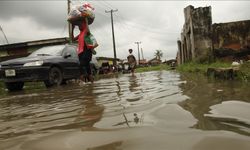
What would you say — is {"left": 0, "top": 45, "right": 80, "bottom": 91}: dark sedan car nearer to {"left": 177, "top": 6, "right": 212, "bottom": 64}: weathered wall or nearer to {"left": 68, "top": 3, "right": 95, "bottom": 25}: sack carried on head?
A: {"left": 68, "top": 3, "right": 95, "bottom": 25}: sack carried on head

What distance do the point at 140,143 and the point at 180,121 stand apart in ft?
1.87

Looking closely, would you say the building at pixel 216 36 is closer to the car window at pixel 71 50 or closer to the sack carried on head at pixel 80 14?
the car window at pixel 71 50

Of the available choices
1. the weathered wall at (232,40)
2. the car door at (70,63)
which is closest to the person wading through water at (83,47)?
the car door at (70,63)

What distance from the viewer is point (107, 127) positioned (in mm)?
2256

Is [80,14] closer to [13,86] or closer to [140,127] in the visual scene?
[13,86]

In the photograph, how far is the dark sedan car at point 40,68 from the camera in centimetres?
904

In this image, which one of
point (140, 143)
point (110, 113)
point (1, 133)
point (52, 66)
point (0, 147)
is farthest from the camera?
point (52, 66)

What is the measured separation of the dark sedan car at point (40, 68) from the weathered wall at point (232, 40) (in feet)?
18.4

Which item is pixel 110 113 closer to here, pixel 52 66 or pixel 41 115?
pixel 41 115

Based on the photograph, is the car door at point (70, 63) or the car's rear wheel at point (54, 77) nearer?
the car's rear wheel at point (54, 77)

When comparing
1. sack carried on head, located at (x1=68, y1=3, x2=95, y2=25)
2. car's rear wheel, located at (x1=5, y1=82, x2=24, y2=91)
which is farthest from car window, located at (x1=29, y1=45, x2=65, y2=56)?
sack carried on head, located at (x1=68, y1=3, x2=95, y2=25)

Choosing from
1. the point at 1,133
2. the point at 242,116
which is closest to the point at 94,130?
the point at 1,133

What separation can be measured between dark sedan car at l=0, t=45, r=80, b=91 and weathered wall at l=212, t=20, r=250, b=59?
5.62m

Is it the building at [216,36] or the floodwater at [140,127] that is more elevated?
the building at [216,36]
